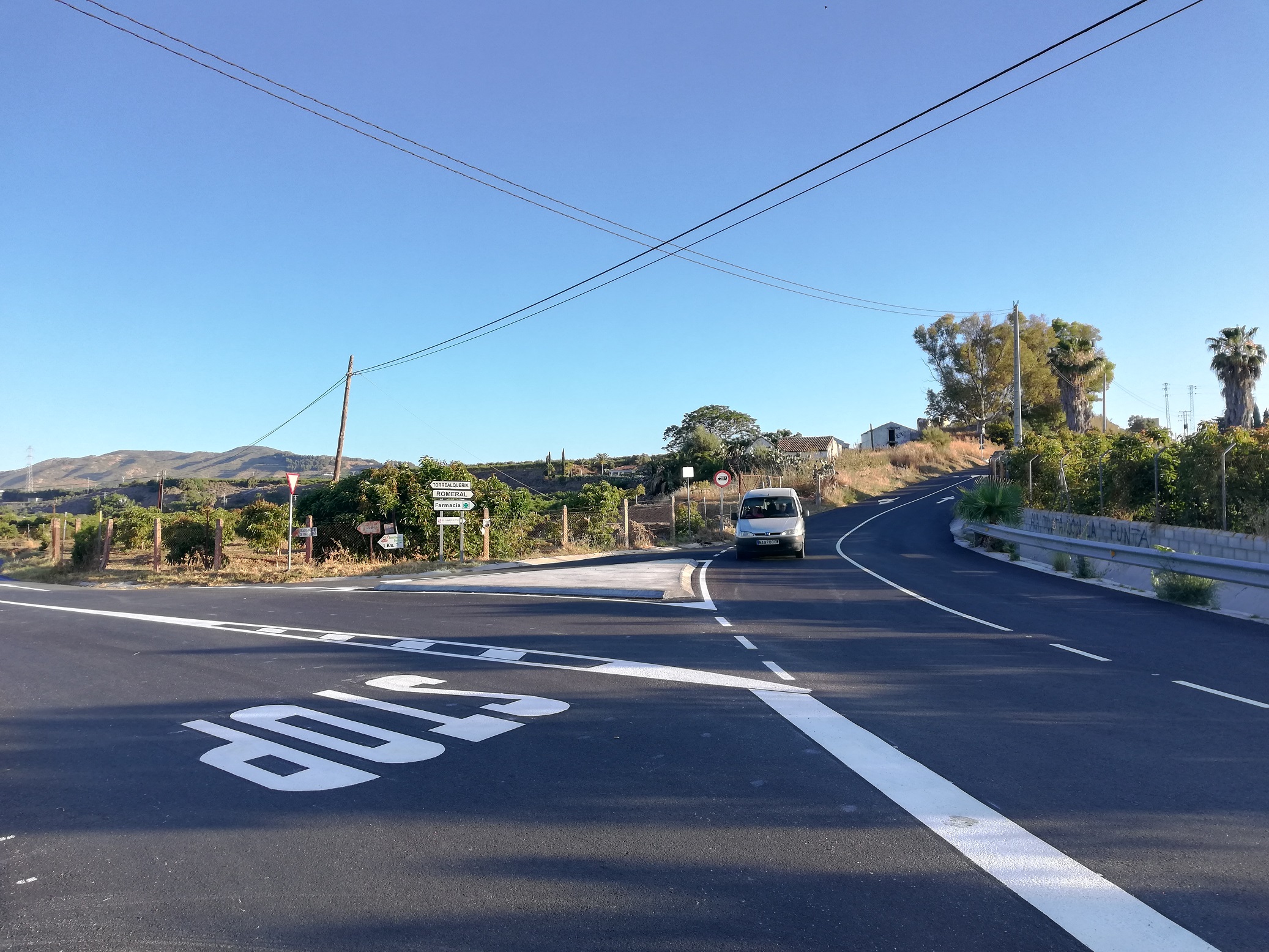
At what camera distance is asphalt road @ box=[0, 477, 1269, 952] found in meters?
3.36

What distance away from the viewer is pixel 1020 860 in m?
3.78

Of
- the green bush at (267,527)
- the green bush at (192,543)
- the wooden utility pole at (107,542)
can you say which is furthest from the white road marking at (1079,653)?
the wooden utility pole at (107,542)

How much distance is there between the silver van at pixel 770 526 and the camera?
21.8 metres

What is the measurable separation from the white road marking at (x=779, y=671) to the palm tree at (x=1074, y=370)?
46723 mm

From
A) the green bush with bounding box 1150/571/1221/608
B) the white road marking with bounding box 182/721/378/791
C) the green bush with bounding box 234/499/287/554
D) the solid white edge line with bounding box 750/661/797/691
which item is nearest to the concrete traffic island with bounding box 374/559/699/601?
the solid white edge line with bounding box 750/661/797/691

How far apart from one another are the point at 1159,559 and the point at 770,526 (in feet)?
33.3

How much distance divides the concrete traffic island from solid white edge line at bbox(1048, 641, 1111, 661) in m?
6.36

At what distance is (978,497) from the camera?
82.1 feet

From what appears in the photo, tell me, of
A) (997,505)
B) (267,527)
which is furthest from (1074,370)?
(267,527)

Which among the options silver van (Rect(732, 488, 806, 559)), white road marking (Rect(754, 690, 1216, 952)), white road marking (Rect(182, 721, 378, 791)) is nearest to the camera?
white road marking (Rect(754, 690, 1216, 952))

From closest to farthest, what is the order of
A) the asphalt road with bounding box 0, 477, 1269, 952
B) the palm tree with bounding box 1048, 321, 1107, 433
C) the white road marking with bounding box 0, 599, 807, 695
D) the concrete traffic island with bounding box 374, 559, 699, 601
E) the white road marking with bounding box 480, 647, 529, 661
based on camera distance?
the asphalt road with bounding box 0, 477, 1269, 952 → the white road marking with bounding box 0, 599, 807, 695 → the white road marking with bounding box 480, 647, 529, 661 → the concrete traffic island with bounding box 374, 559, 699, 601 → the palm tree with bounding box 1048, 321, 1107, 433

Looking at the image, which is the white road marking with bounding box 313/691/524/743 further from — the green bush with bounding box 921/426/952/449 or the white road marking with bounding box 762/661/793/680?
the green bush with bounding box 921/426/952/449

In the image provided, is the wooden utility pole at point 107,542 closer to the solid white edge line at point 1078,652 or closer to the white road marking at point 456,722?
the white road marking at point 456,722

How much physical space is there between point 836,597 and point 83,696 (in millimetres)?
10903
